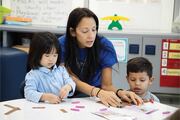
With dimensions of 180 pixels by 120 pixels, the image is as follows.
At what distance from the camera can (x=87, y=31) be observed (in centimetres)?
137

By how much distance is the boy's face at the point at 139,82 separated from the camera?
4.69ft

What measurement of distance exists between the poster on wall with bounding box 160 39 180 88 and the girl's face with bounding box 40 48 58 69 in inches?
58.8

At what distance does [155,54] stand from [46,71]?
5.03 feet

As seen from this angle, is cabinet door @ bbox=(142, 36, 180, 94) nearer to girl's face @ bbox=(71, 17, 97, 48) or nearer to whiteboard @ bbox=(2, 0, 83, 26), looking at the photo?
whiteboard @ bbox=(2, 0, 83, 26)

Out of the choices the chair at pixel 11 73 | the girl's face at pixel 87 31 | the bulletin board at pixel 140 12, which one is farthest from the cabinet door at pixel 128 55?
the girl's face at pixel 87 31

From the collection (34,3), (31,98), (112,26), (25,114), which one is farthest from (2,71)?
(25,114)

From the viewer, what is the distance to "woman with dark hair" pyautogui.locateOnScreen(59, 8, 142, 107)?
1374 millimetres

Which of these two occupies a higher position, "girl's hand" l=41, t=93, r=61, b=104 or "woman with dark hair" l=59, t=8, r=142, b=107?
"woman with dark hair" l=59, t=8, r=142, b=107

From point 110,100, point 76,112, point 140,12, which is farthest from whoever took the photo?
point 140,12

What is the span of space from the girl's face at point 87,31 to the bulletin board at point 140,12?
1386 mm

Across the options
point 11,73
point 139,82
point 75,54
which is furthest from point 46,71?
point 11,73

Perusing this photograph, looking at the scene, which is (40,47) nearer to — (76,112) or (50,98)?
(50,98)

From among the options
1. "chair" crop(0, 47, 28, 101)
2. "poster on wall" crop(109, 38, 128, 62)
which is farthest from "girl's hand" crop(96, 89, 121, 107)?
"poster on wall" crop(109, 38, 128, 62)

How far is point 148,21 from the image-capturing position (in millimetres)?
2713
